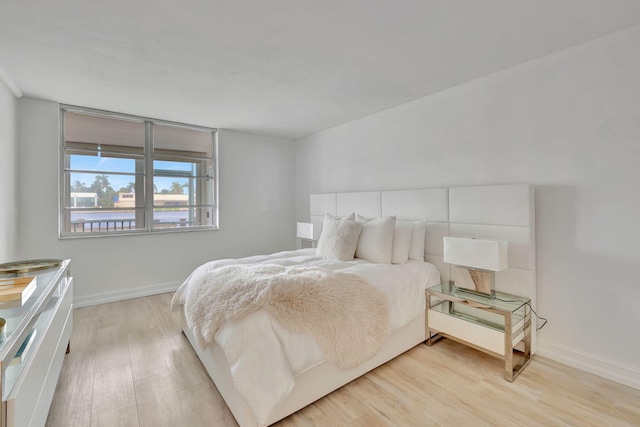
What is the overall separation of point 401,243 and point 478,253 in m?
0.73

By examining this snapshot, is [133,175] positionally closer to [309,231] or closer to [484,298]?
[309,231]

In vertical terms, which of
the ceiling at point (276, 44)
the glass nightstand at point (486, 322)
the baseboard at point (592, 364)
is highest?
the ceiling at point (276, 44)

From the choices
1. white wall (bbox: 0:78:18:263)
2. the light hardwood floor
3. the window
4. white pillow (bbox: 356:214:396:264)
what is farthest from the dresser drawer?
white pillow (bbox: 356:214:396:264)

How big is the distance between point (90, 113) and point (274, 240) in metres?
3.07

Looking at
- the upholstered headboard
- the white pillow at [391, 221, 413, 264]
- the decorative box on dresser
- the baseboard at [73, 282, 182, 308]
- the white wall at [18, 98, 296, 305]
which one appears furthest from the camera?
the baseboard at [73, 282, 182, 308]

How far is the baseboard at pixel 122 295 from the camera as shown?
3.42 metres

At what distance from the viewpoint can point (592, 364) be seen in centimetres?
207

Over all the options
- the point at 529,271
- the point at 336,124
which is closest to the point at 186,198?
the point at 336,124

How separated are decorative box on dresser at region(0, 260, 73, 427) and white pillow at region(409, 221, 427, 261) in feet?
8.94

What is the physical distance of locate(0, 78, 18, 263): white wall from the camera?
8.62 feet

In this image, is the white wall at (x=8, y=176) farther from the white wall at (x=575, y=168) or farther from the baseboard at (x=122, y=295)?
the white wall at (x=575, y=168)

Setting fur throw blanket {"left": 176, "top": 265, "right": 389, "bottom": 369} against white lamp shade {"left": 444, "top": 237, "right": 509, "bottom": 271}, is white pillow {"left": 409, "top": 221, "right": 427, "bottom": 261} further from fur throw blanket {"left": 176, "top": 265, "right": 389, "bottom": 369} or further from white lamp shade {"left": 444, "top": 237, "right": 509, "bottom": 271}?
fur throw blanket {"left": 176, "top": 265, "right": 389, "bottom": 369}

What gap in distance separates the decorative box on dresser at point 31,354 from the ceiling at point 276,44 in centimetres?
170

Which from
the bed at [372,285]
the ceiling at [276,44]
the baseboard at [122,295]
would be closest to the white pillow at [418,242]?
the bed at [372,285]
